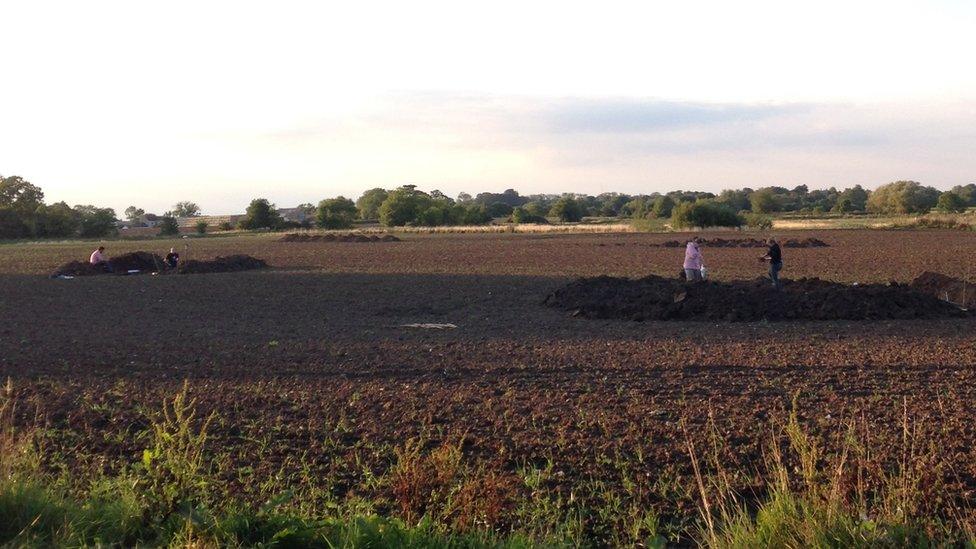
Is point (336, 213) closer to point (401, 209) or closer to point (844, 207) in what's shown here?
point (401, 209)

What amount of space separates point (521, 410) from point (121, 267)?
3174 cm

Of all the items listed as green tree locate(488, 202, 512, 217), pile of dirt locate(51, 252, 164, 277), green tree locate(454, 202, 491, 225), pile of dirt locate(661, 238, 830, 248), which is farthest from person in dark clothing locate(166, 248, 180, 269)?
green tree locate(488, 202, 512, 217)

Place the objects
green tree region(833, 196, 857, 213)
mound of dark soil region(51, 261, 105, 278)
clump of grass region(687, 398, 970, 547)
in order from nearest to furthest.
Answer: clump of grass region(687, 398, 970, 547) < mound of dark soil region(51, 261, 105, 278) < green tree region(833, 196, 857, 213)

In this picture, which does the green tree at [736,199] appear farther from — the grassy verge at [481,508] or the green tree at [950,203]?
the grassy verge at [481,508]

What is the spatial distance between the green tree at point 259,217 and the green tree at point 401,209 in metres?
18.1

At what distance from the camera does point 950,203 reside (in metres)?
125

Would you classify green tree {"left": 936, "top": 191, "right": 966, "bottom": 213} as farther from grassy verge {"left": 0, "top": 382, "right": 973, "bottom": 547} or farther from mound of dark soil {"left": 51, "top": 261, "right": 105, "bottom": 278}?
grassy verge {"left": 0, "top": 382, "right": 973, "bottom": 547}

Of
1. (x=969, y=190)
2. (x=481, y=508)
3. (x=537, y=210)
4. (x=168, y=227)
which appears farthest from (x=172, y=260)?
(x=969, y=190)

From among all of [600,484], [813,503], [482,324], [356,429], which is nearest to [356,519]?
[600,484]

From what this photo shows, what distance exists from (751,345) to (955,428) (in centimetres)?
643

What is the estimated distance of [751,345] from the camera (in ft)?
49.9

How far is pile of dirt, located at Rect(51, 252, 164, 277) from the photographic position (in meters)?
37.1

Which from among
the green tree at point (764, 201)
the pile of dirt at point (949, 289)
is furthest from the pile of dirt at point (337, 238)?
the green tree at point (764, 201)

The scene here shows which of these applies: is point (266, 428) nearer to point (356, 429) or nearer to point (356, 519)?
point (356, 429)
